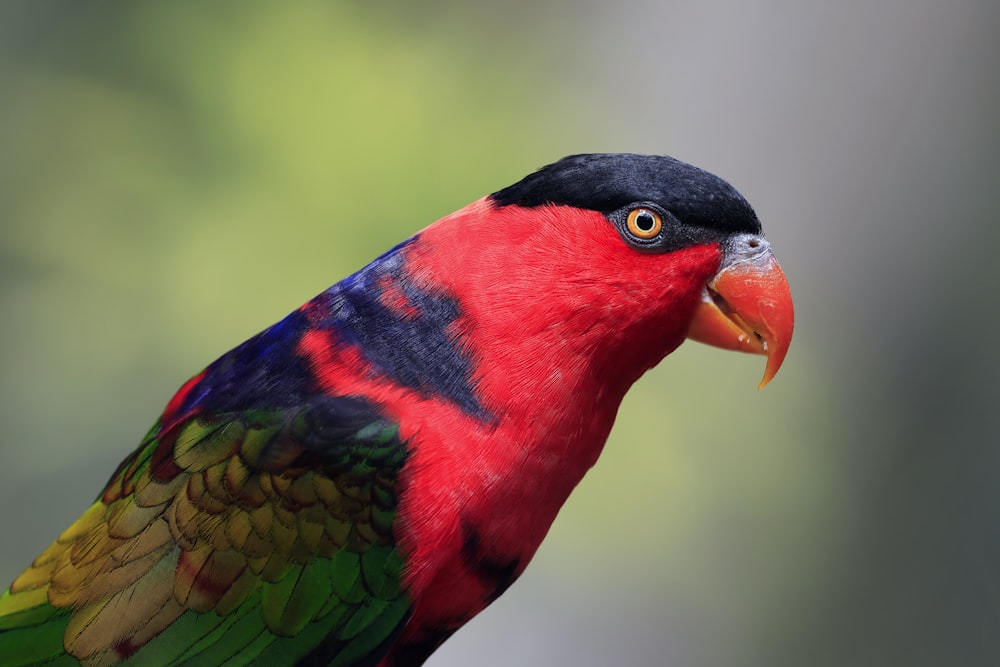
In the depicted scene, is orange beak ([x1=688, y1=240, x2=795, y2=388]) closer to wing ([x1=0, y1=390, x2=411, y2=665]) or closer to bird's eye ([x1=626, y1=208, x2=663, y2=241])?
bird's eye ([x1=626, y1=208, x2=663, y2=241])

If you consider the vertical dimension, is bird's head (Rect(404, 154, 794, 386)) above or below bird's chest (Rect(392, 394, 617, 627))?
above

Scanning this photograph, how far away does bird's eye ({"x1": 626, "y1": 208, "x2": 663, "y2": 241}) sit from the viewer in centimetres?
93

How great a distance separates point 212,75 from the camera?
93.7 inches

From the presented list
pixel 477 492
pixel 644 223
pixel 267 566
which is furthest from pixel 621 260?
pixel 267 566

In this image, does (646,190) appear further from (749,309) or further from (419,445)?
(419,445)

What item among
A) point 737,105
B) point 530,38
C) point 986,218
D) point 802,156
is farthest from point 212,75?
point 986,218

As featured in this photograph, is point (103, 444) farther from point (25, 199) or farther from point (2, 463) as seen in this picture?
point (25, 199)

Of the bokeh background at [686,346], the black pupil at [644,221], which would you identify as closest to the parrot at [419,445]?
the black pupil at [644,221]

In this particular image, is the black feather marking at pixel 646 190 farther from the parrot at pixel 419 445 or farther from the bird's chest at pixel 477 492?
the bird's chest at pixel 477 492

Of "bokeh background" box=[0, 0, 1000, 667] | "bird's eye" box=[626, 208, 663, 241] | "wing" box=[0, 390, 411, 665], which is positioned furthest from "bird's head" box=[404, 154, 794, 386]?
"bokeh background" box=[0, 0, 1000, 667]

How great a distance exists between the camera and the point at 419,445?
92 cm

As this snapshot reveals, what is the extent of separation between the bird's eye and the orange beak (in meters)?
0.09

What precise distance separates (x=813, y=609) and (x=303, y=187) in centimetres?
173

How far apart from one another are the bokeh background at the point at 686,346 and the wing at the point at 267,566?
1363mm
